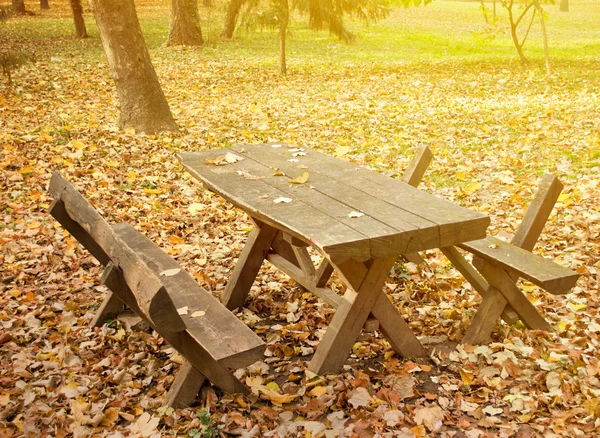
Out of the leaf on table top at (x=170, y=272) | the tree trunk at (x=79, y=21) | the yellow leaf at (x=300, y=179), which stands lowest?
the tree trunk at (x=79, y=21)

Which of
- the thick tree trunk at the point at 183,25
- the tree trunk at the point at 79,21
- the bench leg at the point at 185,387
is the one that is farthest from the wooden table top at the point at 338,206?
the tree trunk at the point at 79,21

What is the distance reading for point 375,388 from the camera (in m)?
3.36

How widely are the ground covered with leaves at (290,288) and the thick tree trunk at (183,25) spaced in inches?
282

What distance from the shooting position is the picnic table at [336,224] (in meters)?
2.89

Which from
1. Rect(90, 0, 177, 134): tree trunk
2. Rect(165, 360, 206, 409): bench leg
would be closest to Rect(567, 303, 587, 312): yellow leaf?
Rect(165, 360, 206, 409): bench leg

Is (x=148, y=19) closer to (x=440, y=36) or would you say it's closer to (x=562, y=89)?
(x=440, y=36)

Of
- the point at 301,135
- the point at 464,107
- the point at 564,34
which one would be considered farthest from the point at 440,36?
the point at 301,135

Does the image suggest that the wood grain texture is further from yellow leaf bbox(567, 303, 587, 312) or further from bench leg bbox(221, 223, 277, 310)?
bench leg bbox(221, 223, 277, 310)

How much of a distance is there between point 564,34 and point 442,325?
21851 mm

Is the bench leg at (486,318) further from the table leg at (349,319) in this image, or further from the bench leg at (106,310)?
the bench leg at (106,310)

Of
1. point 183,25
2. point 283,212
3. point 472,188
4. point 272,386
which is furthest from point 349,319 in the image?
point 183,25

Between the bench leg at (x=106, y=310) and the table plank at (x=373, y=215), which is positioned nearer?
the table plank at (x=373, y=215)

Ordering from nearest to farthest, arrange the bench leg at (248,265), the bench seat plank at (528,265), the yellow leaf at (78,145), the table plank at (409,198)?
the table plank at (409,198)
the bench seat plank at (528,265)
the bench leg at (248,265)
the yellow leaf at (78,145)

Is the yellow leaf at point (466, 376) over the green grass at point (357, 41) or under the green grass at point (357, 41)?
over
